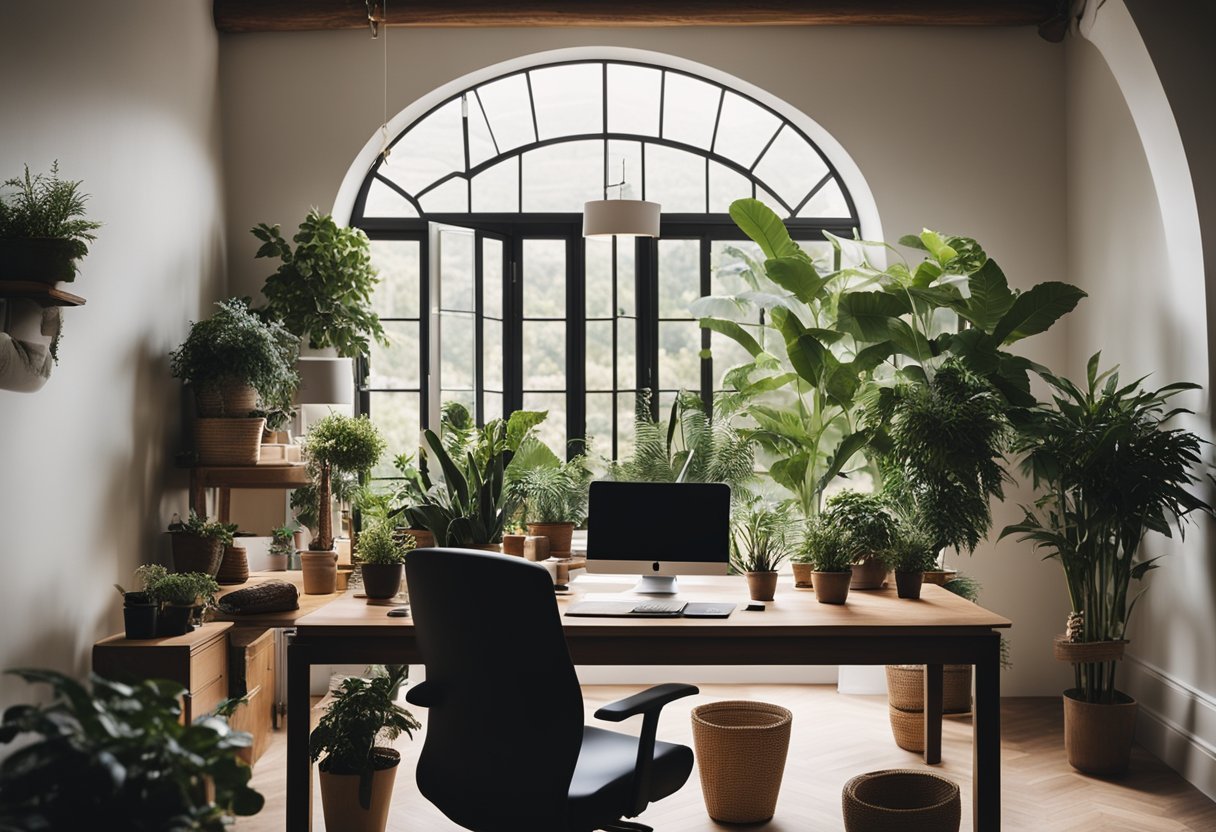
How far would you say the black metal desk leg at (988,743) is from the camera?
3.16 meters

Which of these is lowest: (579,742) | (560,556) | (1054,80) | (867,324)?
(579,742)

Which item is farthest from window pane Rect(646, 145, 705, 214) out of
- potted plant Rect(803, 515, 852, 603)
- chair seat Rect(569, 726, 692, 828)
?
chair seat Rect(569, 726, 692, 828)

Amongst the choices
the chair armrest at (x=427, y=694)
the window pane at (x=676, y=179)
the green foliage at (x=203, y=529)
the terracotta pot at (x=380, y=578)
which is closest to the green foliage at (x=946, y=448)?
the window pane at (x=676, y=179)

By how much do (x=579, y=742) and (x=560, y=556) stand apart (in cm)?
155

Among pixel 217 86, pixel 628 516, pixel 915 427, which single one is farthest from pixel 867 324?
pixel 217 86

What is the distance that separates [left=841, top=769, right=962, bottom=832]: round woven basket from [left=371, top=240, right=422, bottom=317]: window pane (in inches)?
143

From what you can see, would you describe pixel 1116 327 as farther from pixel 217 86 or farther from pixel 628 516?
pixel 217 86

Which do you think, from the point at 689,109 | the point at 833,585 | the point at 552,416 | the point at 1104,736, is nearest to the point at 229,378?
the point at 552,416

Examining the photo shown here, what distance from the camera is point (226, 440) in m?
4.52

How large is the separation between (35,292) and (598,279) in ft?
11.1

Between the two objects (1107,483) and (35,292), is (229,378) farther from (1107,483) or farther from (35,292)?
(1107,483)

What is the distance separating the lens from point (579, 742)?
8.16 ft

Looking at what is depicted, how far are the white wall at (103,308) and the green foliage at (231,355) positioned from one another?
15 centimetres

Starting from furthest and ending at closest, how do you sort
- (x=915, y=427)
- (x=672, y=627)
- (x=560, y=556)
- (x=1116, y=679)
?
1. (x=1116, y=679)
2. (x=915, y=427)
3. (x=560, y=556)
4. (x=672, y=627)
